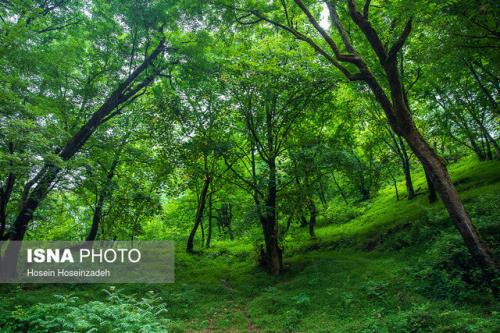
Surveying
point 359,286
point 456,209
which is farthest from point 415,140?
point 359,286

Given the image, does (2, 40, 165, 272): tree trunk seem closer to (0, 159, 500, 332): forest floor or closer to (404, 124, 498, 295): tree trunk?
(0, 159, 500, 332): forest floor

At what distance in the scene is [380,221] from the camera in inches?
680

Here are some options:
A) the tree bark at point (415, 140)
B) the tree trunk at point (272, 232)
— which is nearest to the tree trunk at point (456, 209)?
the tree bark at point (415, 140)

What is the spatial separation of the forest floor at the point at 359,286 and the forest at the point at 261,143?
7 cm

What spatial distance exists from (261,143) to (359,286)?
7862mm

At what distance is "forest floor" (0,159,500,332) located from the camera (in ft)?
23.6

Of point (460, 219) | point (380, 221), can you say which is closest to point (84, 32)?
point (460, 219)

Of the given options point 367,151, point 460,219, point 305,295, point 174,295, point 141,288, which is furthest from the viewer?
point 367,151

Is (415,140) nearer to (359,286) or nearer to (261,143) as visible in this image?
(359,286)

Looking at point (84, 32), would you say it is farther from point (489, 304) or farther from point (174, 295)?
point (489, 304)

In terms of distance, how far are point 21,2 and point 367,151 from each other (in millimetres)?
20887

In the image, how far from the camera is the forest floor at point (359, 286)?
283 inches

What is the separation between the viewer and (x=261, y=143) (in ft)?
49.0

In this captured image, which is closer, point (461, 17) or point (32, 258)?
point (461, 17)
